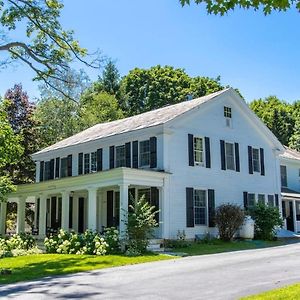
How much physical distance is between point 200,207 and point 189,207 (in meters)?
1.06

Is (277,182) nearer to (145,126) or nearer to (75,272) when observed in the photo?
(145,126)

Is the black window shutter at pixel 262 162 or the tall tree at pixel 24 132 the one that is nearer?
the black window shutter at pixel 262 162

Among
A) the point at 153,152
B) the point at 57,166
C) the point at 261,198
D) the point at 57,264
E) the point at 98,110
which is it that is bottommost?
the point at 57,264

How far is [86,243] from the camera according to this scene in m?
19.3

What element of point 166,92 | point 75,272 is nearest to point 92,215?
point 75,272

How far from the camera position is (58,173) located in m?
28.5

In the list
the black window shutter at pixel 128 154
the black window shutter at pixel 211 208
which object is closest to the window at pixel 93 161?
the black window shutter at pixel 128 154

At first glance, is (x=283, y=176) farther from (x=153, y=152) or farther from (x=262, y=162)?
(x=153, y=152)

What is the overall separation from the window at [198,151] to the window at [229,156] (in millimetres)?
1978

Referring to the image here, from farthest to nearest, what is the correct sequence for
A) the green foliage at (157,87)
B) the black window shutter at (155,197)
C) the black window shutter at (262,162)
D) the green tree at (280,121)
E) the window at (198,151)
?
the green foliage at (157,87), the green tree at (280,121), the black window shutter at (262,162), the window at (198,151), the black window shutter at (155,197)

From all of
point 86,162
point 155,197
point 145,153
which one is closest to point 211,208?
point 155,197

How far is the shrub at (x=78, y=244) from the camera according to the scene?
18359mm

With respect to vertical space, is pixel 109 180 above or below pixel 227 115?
below

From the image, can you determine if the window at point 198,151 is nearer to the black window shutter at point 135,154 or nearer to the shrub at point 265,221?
the black window shutter at point 135,154
